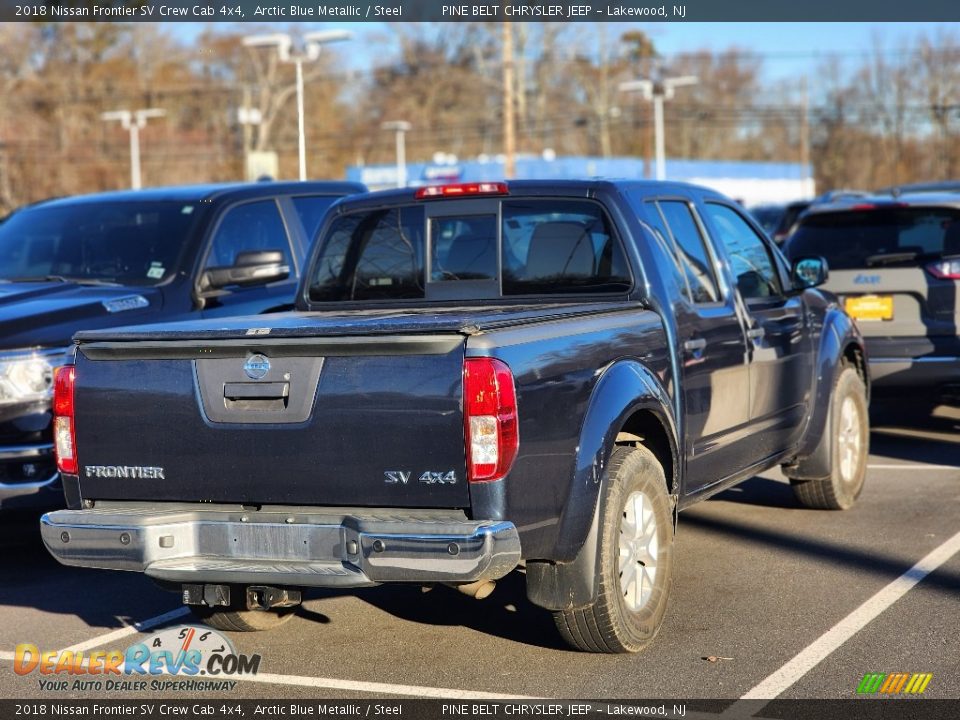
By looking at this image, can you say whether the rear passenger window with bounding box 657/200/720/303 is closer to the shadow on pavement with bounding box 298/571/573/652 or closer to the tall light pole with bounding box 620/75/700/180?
the shadow on pavement with bounding box 298/571/573/652

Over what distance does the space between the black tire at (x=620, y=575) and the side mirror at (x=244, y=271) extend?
3.51 metres

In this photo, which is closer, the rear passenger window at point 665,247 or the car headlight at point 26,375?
the rear passenger window at point 665,247

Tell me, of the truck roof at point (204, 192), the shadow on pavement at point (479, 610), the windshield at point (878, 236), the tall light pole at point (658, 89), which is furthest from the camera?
the tall light pole at point (658, 89)

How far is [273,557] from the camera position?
15.8ft

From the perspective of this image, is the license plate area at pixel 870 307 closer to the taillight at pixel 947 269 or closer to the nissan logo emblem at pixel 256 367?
the taillight at pixel 947 269

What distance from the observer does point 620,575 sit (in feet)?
17.3

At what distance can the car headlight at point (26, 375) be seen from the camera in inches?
281

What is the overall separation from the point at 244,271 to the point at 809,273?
11.0 feet

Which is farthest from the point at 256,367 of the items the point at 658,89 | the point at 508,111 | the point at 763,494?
the point at 658,89

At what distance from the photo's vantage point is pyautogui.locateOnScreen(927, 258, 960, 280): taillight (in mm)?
10062

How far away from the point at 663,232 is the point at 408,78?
70560mm

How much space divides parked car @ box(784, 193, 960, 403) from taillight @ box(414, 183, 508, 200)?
4.44 m

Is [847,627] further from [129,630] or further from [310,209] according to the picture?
[310,209]

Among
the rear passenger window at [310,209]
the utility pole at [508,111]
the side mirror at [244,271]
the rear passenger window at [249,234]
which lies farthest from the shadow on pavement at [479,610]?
the utility pole at [508,111]
